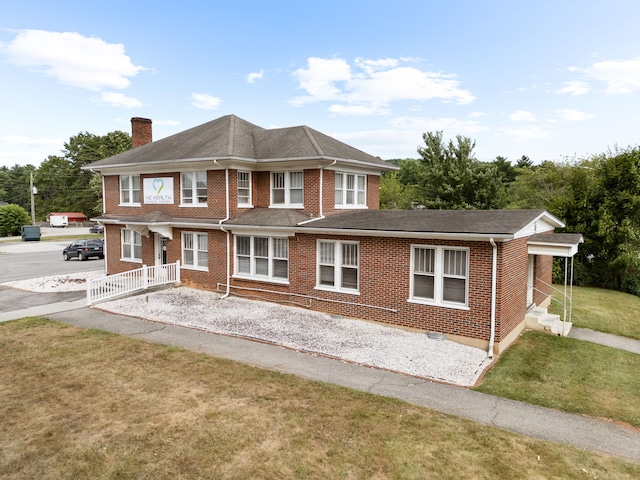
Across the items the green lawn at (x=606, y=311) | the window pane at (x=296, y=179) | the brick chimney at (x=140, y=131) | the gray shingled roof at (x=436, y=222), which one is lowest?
the green lawn at (x=606, y=311)

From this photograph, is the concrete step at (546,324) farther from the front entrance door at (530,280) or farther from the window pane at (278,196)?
the window pane at (278,196)

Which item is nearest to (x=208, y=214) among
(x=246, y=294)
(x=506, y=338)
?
(x=246, y=294)

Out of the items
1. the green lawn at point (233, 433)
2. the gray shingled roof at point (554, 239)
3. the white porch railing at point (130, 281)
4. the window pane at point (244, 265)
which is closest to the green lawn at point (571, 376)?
the green lawn at point (233, 433)

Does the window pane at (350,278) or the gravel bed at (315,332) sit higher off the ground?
the window pane at (350,278)

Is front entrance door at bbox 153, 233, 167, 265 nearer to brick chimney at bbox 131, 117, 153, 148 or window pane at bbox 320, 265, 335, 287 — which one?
brick chimney at bbox 131, 117, 153, 148

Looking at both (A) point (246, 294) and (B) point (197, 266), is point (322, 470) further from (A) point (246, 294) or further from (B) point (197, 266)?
(B) point (197, 266)

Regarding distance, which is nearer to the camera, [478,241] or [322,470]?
[322,470]
